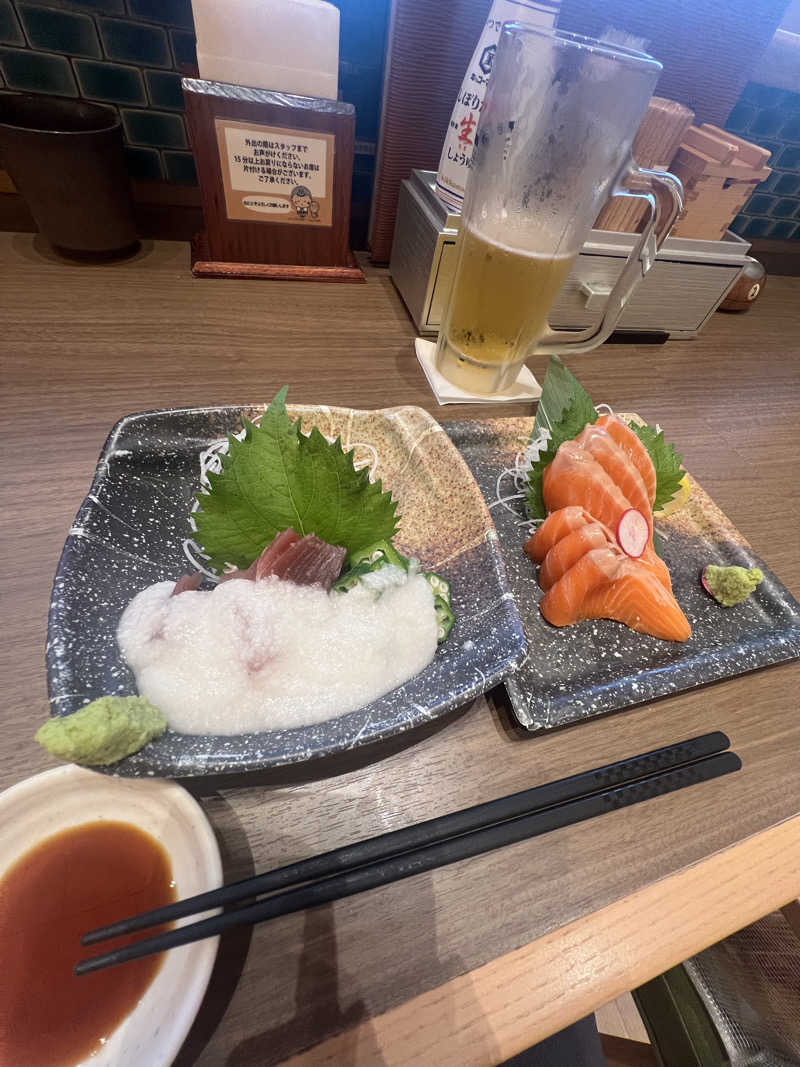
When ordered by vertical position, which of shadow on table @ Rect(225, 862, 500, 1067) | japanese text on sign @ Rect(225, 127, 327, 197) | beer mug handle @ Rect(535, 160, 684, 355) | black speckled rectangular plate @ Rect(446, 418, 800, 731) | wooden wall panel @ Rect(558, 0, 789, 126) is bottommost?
black speckled rectangular plate @ Rect(446, 418, 800, 731)

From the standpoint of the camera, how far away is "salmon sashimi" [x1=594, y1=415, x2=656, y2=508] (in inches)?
43.3

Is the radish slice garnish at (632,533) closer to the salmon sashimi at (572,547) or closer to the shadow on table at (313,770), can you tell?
the salmon sashimi at (572,547)

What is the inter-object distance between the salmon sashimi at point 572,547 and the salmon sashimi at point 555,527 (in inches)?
0.5

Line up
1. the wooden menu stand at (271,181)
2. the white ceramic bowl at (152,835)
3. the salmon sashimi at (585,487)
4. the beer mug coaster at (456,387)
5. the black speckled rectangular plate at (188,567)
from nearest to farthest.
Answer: the white ceramic bowl at (152,835), the black speckled rectangular plate at (188,567), the salmon sashimi at (585,487), the wooden menu stand at (271,181), the beer mug coaster at (456,387)

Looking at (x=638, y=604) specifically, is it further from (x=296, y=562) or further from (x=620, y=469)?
(x=296, y=562)

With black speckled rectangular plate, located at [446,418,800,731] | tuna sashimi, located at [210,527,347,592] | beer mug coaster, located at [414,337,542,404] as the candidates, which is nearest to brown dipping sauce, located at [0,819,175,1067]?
tuna sashimi, located at [210,527,347,592]

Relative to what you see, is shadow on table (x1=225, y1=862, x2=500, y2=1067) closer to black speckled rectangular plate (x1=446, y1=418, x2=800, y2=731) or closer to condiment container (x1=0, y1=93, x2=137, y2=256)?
black speckled rectangular plate (x1=446, y1=418, x2=800, y2=731)

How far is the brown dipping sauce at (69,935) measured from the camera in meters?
0.48

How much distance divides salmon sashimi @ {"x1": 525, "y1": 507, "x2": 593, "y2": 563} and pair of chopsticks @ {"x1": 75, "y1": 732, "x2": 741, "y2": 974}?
1.31 feet

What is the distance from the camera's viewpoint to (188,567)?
2.82ft

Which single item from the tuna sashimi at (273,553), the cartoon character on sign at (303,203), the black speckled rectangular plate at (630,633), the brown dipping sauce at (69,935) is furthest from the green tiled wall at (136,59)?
the brown dipping sauce at (69,935)

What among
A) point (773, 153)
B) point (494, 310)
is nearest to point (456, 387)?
point (494, 310)

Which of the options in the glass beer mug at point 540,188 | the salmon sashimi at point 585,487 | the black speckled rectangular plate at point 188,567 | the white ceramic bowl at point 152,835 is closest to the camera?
the white ceramic bowl at point 152,835

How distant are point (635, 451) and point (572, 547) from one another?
33 cm
